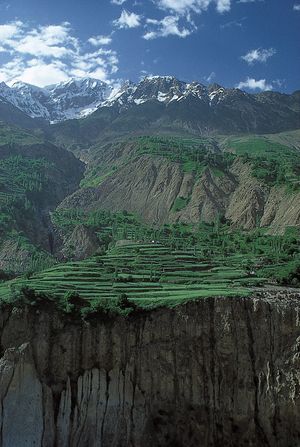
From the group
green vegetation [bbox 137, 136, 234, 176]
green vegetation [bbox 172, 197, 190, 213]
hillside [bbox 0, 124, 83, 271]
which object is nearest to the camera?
hillside [bbox 0, 124, 83, 271]

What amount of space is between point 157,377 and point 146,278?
47.0 ft

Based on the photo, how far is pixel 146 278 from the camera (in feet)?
Answer: 191

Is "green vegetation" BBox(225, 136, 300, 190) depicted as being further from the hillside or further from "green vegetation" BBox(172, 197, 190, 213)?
the hillside

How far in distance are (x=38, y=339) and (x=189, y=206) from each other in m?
66.8

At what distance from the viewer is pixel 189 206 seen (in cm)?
10962

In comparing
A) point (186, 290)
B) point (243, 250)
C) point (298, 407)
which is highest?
point (243, 250)

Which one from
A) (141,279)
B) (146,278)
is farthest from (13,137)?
(141,279)

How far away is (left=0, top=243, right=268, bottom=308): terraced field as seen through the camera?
49.9m

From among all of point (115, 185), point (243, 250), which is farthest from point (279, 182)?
point (115, 185)

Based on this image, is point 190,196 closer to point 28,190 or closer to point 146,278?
Answer: point 28,190

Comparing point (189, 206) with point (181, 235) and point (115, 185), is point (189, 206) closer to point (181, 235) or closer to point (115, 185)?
point (181, 235)

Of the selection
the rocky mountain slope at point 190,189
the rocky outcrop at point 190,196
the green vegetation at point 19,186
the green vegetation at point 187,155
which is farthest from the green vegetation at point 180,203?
the green vegetation at point 19,186

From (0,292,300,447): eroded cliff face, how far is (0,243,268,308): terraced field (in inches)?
101

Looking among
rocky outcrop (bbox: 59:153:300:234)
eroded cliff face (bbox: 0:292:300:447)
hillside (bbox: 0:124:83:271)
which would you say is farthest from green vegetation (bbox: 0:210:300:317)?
hillside (bbox: 0:124:83:271)
